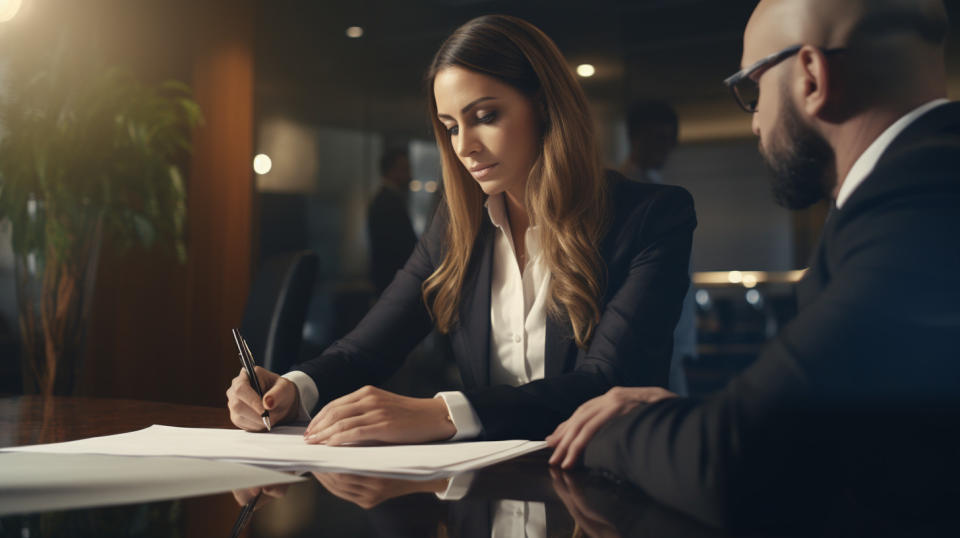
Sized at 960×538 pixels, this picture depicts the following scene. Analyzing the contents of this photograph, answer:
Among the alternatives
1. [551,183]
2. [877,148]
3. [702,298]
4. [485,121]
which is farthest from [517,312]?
[702,298]

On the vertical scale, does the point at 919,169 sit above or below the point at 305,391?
above

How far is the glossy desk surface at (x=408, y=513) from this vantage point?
0.67 m

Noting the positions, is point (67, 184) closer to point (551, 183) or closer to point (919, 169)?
point (551, 183)

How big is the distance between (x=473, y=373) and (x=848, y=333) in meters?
1.05

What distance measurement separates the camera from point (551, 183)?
163 centimetres

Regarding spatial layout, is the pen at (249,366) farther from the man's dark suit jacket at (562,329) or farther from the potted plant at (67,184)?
the potted plant at (67,184)

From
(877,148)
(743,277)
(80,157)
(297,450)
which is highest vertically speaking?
(80,157)

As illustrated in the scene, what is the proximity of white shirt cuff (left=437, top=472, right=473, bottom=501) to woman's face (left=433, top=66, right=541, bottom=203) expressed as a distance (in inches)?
32.9

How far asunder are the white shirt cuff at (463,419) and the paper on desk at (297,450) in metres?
0.05

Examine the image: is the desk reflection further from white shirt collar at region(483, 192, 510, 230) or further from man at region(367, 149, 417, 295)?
man at region(367, 149, 417, 295)

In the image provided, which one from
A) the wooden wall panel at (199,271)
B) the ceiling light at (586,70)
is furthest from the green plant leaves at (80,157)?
the ceiling light at (586,70)

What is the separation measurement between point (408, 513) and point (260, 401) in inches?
24.6

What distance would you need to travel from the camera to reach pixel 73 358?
3.14 meters

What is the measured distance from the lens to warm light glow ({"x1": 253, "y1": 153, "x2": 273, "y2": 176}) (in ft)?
17.7
